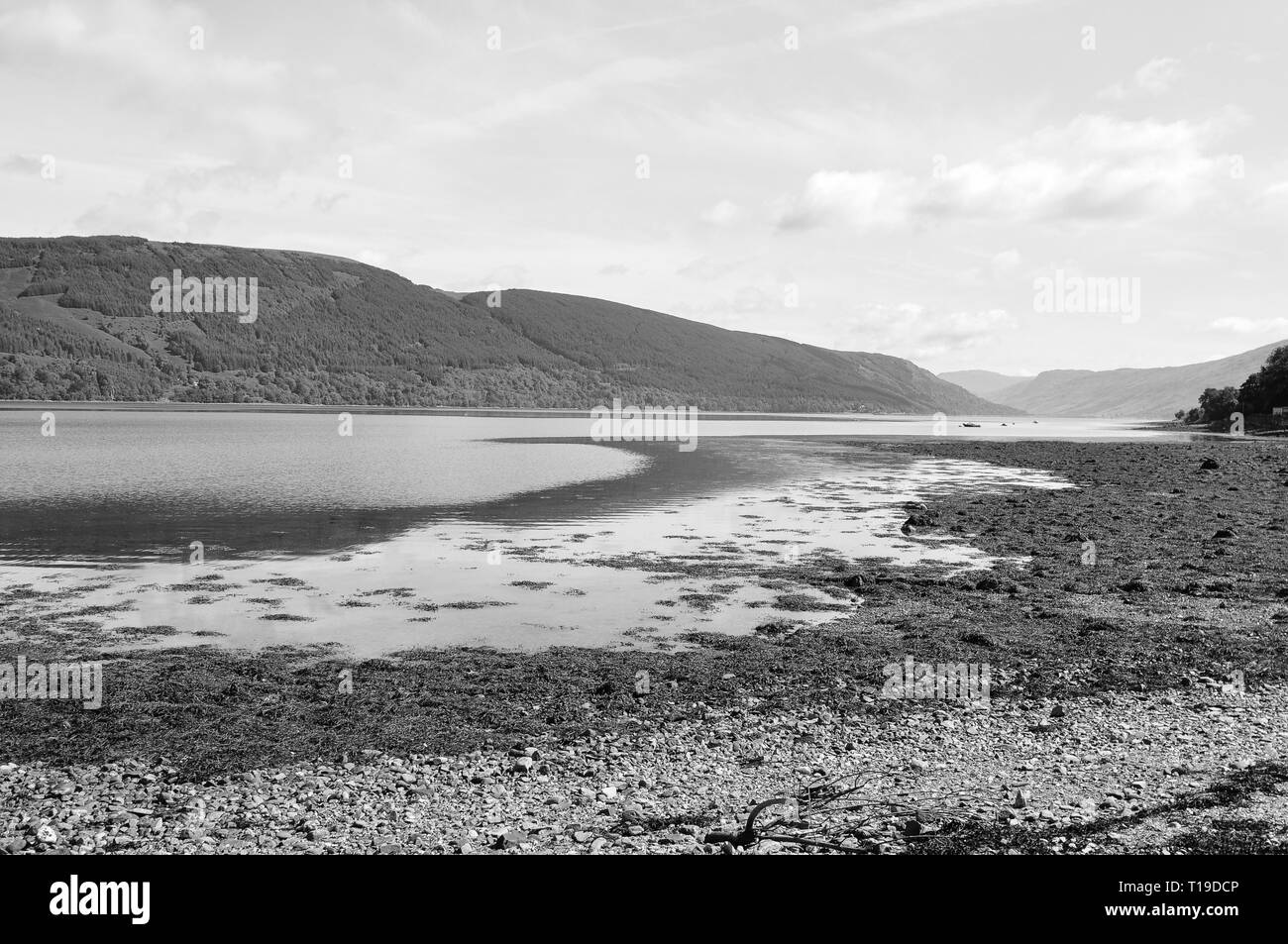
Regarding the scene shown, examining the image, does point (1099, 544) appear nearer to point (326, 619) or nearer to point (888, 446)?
point (326, 619)

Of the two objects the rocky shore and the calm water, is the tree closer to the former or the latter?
the calm water

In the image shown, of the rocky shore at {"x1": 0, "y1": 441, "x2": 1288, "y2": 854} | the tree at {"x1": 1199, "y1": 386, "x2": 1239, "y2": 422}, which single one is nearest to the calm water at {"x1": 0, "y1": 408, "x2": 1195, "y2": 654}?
the rocky shore at {"x1": 0, "y1": 441, "x2": 1288, "y2": 854}

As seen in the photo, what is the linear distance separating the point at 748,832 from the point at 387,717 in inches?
256

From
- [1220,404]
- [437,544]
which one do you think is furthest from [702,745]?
[1220,404]

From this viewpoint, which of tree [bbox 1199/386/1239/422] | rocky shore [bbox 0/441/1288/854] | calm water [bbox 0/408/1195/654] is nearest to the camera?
rocky shore [bbox 0/441/1288/854]

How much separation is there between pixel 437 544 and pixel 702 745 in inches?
836

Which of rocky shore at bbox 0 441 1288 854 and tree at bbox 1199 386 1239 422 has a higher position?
tree at bbox 1199 386 1239 422

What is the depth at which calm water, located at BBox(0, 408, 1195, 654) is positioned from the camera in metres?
20.3

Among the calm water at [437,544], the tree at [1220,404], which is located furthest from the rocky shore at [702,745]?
the tree at [1220,404]

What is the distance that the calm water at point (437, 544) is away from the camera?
2027 cm

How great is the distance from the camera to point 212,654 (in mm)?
16875

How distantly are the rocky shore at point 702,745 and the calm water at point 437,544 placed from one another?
278 centimetres

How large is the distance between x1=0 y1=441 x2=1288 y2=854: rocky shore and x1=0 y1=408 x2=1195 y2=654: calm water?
2783 mm
